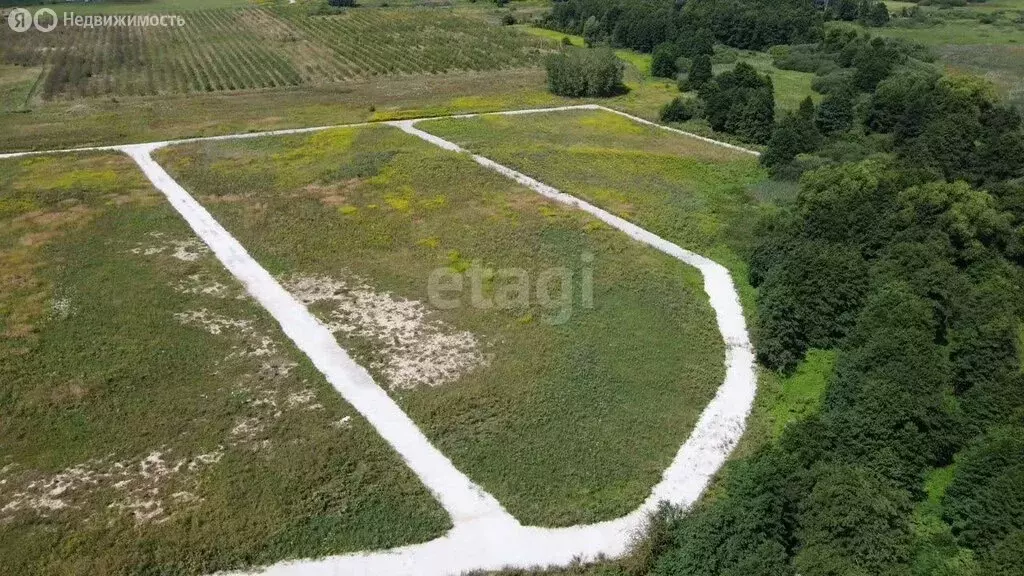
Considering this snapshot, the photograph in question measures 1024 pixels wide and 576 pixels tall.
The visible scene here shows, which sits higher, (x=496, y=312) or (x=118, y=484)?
(x=496, y=312)

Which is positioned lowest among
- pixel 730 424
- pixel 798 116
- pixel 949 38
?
pixel 730 424

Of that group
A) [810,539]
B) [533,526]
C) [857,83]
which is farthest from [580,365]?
[857,83]

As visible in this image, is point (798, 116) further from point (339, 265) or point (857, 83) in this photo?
point (339, 265)

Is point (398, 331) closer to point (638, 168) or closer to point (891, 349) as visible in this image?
point (891, 349)

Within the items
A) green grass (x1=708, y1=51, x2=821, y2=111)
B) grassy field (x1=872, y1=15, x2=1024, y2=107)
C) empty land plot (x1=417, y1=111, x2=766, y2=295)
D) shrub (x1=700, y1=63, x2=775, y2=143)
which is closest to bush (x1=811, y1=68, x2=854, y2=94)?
green grass (x1=708, y1=51, x2=821, y2=111)

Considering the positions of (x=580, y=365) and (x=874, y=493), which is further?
(x=580, y=365)

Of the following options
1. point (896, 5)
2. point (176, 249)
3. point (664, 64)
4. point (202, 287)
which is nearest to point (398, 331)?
point (202, 287)
